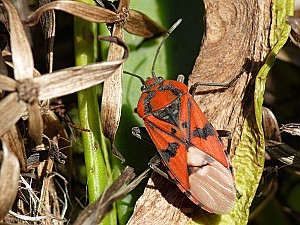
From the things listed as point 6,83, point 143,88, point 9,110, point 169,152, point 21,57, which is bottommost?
point 169,152

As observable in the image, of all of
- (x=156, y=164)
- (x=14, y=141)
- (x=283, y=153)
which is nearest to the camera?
(x=14, y=141)

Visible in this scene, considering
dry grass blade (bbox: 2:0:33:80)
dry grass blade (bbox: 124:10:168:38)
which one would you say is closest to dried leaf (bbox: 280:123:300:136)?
dry grass blade (bbox: 124:10:168:38)

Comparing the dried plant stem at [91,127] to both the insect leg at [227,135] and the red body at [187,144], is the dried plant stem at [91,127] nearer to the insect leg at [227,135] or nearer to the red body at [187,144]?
the red body at [187,144]

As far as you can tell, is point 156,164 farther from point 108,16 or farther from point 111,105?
point 108,16

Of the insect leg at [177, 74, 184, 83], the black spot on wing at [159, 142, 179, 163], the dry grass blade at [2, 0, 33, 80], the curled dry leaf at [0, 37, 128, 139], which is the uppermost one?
the dry grass blade at [2, 0, 33, 80]

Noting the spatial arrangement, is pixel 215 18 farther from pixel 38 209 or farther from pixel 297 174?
pixel 38 209

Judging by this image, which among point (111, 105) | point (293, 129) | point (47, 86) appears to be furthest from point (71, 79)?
point (293, 129)

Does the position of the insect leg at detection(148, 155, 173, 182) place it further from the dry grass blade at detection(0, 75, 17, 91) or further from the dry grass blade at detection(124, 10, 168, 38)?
the dry grass blade at detection(0, 75, 17, 91)
